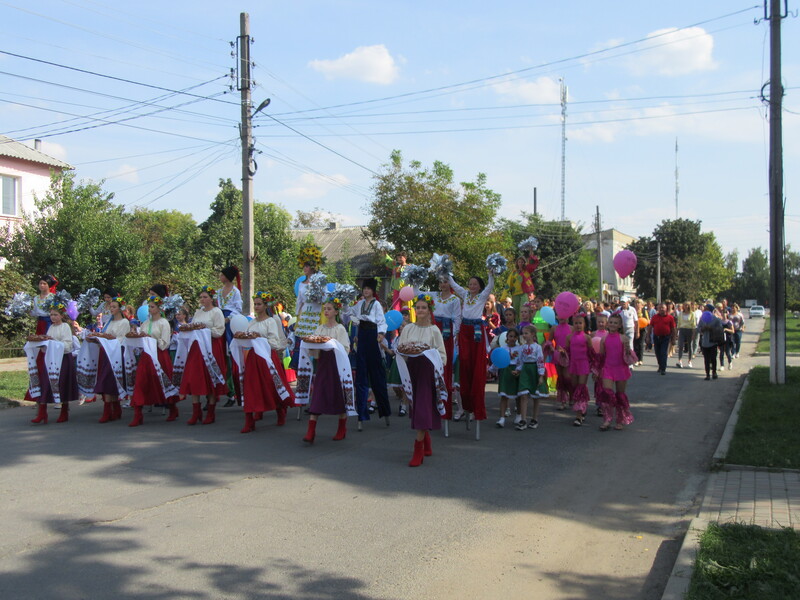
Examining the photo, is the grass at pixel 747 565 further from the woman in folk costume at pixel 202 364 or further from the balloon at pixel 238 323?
the woman in folk costume at pixel 202 364

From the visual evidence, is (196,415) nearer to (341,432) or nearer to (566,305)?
(341,432)

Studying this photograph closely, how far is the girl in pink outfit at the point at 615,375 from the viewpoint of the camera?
9.98 m

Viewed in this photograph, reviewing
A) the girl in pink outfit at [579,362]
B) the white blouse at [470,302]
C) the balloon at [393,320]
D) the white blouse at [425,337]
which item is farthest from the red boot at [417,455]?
the girl in pink outfit at [579,362]

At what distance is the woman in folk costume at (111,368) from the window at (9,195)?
79.3 ft

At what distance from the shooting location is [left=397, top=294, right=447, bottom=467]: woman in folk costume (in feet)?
25.6

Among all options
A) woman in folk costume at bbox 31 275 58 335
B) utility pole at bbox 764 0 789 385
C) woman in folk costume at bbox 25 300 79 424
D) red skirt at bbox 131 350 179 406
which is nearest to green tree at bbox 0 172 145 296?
woman in folk costume at bbox 31 275 58 335

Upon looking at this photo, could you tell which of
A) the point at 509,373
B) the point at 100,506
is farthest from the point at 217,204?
the point at 100,506

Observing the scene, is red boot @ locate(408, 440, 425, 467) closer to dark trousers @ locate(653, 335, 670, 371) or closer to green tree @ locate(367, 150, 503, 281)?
dark trousers @ locate(653, 335, 670, 371)

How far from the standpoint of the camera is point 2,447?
28.5 feet

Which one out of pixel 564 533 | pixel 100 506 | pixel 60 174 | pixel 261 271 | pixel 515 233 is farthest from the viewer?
pixel 515 233

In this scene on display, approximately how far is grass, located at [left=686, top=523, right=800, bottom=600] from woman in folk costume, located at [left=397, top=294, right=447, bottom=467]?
10.5 feet

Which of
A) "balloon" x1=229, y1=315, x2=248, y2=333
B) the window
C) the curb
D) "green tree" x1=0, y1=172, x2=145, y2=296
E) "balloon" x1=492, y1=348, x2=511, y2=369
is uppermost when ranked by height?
the window

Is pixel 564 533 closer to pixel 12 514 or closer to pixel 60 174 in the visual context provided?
pixel 12 514

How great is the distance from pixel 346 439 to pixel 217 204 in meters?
27.2
